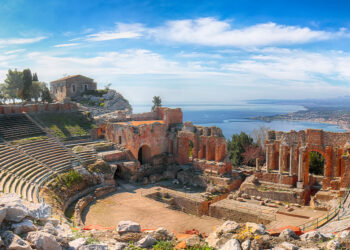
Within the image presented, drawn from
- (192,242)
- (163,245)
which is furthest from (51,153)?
(192,242)

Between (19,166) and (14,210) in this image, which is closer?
(14,210)

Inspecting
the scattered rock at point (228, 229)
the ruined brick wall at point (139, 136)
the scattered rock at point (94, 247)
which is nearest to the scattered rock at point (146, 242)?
the scattered rock at point (94, 247)

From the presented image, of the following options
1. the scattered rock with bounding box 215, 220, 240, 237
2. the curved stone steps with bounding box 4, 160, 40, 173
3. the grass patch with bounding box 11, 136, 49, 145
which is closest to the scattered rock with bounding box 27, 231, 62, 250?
the scattered rock with bounding box 215, 220, 240, 237

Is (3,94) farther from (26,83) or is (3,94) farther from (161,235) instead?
(161,235)

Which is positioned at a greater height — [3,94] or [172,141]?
[3,94]

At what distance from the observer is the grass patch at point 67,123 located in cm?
3388

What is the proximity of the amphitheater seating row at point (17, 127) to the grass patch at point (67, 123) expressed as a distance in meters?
1.45

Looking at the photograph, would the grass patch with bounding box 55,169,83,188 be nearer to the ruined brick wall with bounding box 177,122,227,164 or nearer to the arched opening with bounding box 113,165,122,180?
the arched opening with bounding box 113,165,122,180

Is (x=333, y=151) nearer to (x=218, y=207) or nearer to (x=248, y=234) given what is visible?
(x=218, y=207)

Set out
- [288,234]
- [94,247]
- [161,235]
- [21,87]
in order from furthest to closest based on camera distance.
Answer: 1. [21,87]
2. [161,235]
3. [288,234]
4. [94,247]

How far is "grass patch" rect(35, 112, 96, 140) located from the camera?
3388cm

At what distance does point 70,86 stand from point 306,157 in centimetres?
4182

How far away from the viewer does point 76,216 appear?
72.0ft

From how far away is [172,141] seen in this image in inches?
1405
